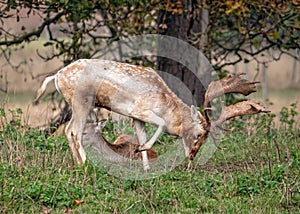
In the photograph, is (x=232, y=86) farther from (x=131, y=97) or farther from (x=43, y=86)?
(x=43, y=86)

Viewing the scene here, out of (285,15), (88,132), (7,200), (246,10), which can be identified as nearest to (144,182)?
(7,200)

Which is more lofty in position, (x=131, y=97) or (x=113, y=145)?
(x=131, y=97)

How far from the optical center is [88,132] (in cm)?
1045

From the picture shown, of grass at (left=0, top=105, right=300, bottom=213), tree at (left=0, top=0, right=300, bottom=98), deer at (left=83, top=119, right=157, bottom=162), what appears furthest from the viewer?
tree at (left=0, top=0, right=300, bottom=98)

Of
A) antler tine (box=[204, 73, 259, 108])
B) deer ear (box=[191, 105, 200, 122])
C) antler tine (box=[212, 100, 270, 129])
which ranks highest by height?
antler tine (box=[204, 73, 259, 108])

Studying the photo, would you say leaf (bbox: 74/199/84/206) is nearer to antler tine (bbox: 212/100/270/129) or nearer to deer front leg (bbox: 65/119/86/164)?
deer front leg (bbox: 65/119/86/164)

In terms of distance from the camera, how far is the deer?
998 centimetres

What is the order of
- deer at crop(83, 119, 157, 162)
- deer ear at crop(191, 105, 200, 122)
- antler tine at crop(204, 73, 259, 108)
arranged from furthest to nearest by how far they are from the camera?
deer at crop(83, 119, 157, 162) → deer ear at crop(191, 105, 200, 122) → antler tine at crop(204, 73, 259, 108)

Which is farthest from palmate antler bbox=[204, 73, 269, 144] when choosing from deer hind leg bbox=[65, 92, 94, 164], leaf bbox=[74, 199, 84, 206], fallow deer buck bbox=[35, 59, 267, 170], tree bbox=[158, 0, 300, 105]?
tree bbox=[158, 0, 300, 105]

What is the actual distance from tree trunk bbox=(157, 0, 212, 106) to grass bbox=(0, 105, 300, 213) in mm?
3571

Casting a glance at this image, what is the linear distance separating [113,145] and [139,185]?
2.05m

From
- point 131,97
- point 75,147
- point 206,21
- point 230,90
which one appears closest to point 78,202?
point 75,147

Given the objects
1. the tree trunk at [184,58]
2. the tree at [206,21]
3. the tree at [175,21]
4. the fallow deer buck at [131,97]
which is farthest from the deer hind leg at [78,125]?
the tree trunk at [184,58]

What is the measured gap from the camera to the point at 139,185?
816cm
